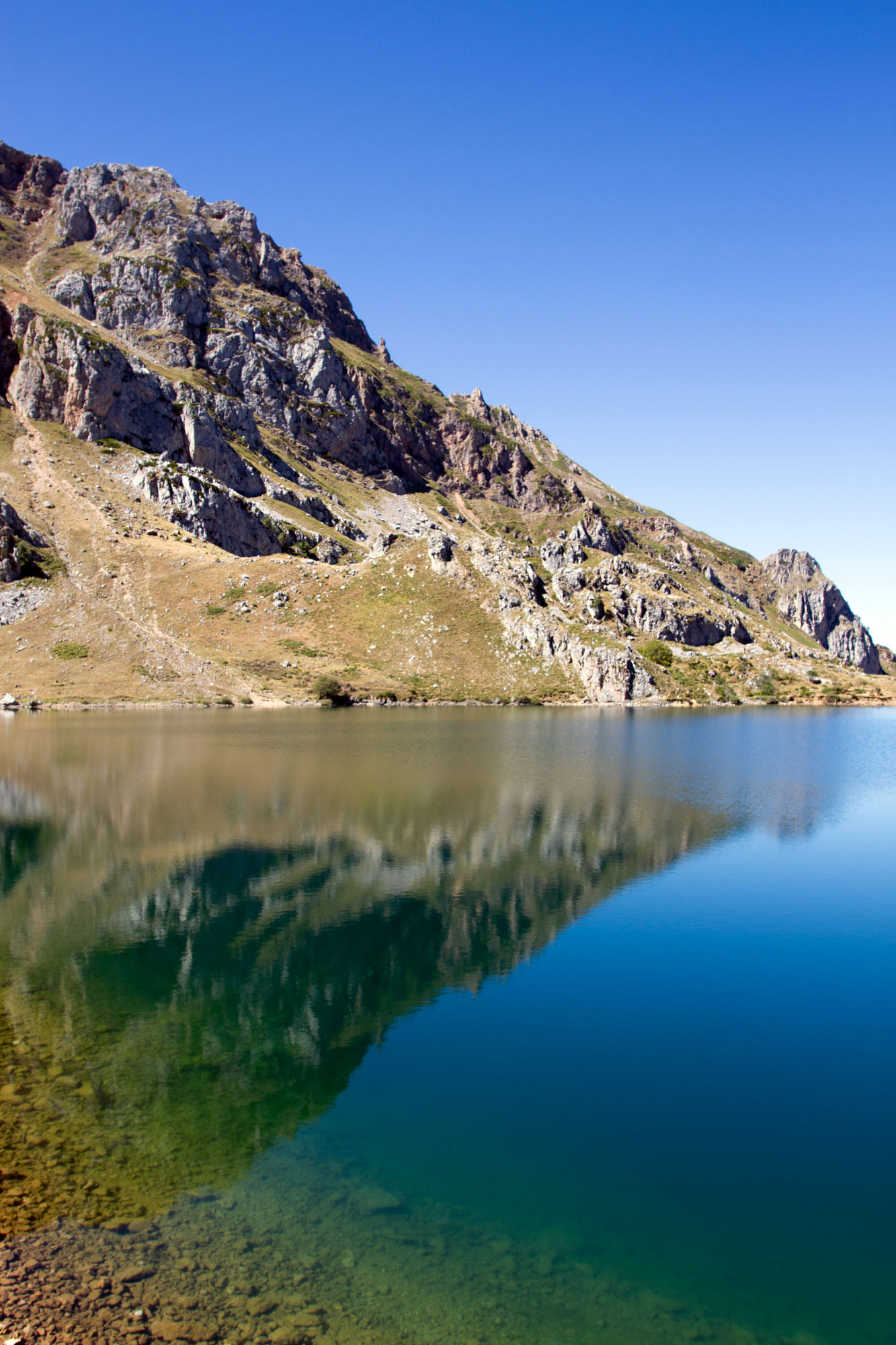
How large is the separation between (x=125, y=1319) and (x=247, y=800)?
112 feet

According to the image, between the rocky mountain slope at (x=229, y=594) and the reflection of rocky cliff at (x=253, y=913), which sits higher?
the rocky mountain slope at (x=229, y=594)

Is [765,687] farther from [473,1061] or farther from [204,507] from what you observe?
[473,1061]

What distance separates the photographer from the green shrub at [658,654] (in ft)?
466

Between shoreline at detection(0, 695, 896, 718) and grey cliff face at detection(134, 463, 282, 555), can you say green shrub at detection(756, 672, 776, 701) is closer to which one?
shoreline at detection(0, 695, 896, 718)

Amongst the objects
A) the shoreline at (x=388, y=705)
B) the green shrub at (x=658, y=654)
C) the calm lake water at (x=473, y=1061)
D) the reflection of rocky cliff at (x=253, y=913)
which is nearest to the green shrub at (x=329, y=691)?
the shoreline at (x=388, y=705)

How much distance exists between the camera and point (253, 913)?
2572 centimetres

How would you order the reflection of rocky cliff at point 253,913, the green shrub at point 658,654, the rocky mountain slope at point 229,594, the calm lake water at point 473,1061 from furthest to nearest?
the green shrub at point 658,654 < the rocky mountain slope at point 229,594 < the reflection of rocky cliff at point 253,913 < the calm lake water at point 473,1061

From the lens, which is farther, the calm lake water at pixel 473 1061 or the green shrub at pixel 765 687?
the green shrub at pixel 765 687

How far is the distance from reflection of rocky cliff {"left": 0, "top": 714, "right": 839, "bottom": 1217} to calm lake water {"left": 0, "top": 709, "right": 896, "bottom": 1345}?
0.37ft

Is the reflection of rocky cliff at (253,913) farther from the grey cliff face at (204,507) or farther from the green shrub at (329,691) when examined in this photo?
the grey cliff face at (204,507)

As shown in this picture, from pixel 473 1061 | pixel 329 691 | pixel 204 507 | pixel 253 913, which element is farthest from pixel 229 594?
pixel 473 1061

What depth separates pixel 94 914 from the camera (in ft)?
85.4

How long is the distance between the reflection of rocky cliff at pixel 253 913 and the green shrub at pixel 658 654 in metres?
89.0

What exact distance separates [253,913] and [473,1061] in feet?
37.2
